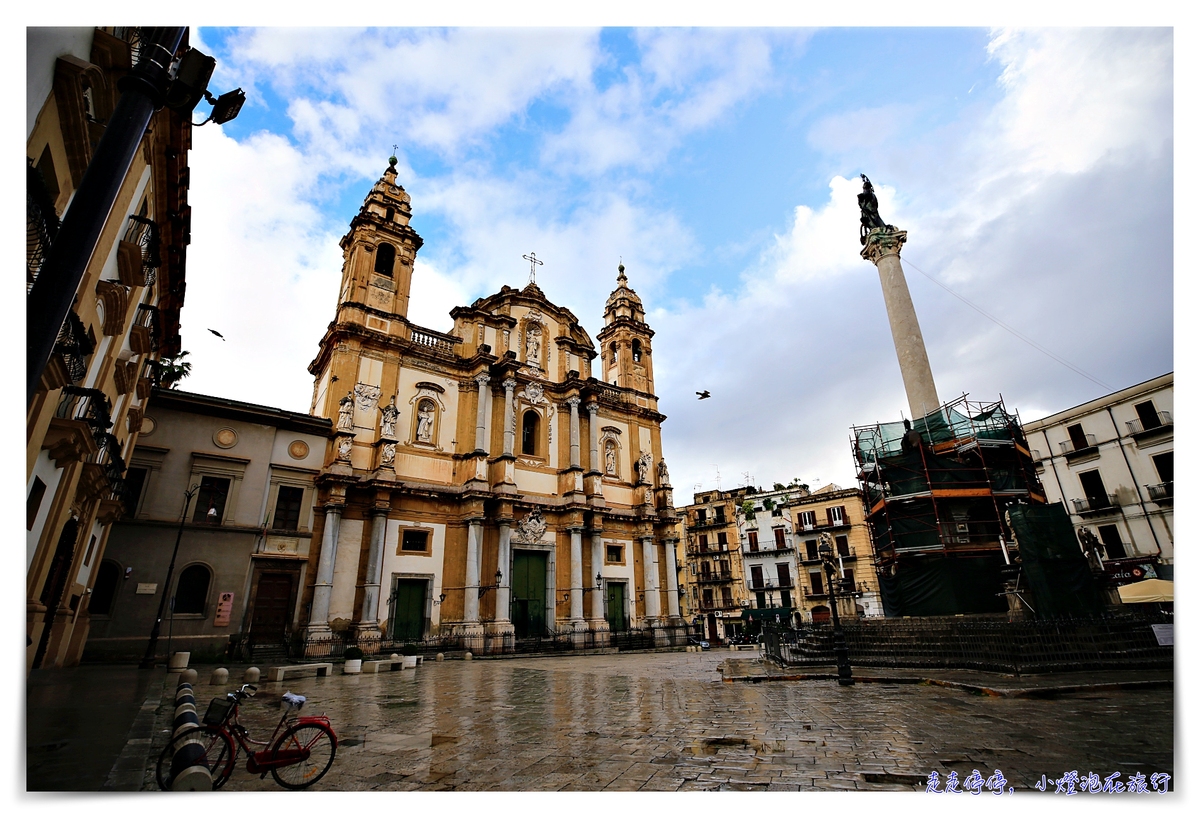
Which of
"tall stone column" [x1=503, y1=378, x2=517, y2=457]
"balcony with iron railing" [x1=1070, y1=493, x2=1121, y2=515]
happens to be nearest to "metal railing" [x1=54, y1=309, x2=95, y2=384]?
"tall stone column" [x1=503, y1=378, x2=517, y2=457]

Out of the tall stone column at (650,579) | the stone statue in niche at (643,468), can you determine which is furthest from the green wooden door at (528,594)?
the stone statue in niche at (643,468)

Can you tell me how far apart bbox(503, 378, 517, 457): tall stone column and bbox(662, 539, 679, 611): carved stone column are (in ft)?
35.1

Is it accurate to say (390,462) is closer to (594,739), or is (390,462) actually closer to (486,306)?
(486,306)

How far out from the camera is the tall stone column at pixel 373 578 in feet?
65.2

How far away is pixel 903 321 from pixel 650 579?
56.0ft

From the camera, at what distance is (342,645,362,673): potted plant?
48.5ft

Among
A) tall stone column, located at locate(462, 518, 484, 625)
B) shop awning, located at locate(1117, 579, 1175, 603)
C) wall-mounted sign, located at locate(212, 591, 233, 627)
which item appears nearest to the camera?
shop awning, located at locate(1117, 579, 1175, 603)

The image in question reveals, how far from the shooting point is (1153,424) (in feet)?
79.3

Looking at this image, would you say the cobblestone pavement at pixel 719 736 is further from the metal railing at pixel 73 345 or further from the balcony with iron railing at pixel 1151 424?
the balcony with iron railing at pixel 1151 424

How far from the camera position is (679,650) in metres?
26.1

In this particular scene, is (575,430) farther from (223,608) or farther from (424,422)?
(223,608)

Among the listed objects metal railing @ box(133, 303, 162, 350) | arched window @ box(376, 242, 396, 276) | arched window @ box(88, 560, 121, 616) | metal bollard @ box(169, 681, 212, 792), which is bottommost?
metal bollard @ box(169, 681, 212, 792)

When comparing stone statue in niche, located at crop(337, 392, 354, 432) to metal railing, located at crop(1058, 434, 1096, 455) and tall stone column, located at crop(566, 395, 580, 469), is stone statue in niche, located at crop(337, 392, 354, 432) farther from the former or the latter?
metal railing, located at crop(1058, 434, 1096, 455)

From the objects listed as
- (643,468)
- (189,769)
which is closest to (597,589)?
(643,468)
